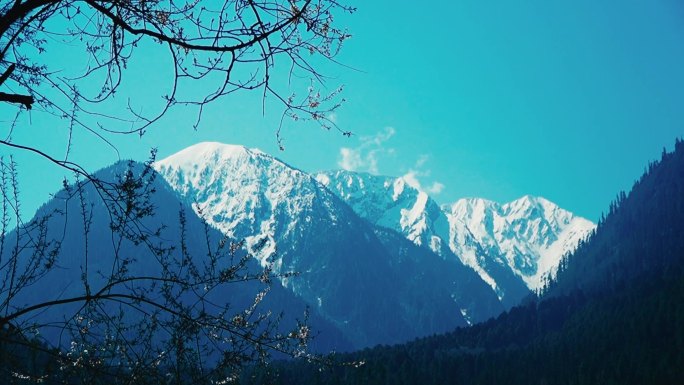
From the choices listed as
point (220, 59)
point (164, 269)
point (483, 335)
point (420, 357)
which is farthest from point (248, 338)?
point (483, 335)

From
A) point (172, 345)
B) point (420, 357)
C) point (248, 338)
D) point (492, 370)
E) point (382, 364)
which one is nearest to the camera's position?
point (248, 338)

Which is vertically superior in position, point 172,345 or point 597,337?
point 597,337

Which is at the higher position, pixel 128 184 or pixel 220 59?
pixel 220 59

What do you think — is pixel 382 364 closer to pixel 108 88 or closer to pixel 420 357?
pixel 420 357

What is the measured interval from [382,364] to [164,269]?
4969 inches

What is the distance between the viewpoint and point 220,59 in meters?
3.52

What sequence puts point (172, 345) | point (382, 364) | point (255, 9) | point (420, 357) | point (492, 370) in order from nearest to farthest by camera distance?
point (255, 9), point (172, 345), point (382, 364), point (492, 370), point (420, 357)

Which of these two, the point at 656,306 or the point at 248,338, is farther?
the point at 656,306

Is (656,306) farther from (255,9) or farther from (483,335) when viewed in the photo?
(255,9)

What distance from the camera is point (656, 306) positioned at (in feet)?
459

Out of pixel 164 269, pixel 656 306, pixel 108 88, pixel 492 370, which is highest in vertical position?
pixel 656 306

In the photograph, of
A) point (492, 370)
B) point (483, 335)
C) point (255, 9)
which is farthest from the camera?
point (483, 335)

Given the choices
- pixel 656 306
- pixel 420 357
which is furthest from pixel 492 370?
pixel 656 306

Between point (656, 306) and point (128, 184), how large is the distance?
159604 mm
